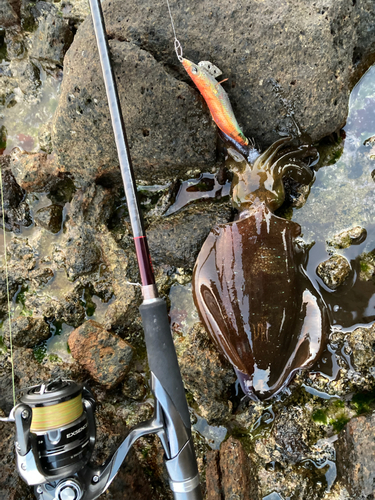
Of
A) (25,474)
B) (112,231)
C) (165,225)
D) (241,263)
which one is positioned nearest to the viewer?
(25,474)

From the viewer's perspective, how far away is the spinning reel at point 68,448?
220 centimetres

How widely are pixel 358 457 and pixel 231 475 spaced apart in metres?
0.88

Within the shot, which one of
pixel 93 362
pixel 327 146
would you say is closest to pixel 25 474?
pixel 93 362

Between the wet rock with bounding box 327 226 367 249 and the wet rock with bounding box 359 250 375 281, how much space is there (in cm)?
12

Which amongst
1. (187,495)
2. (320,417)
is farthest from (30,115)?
(320,417)

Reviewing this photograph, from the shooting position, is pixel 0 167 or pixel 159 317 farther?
pixel 0 167

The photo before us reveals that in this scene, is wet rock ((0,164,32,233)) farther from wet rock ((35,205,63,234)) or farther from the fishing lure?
the fishing lure

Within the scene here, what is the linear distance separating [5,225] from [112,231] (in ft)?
3.23

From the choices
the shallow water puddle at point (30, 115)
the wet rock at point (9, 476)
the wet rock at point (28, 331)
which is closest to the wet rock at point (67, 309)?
the wet rock at point (28, 331)

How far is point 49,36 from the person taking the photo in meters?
3.29

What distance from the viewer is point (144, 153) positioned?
300 cm

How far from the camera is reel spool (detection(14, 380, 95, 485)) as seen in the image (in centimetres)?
218

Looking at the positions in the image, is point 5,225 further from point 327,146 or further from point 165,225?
point 327,146

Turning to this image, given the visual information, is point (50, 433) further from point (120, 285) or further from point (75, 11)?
point (75, 11)
